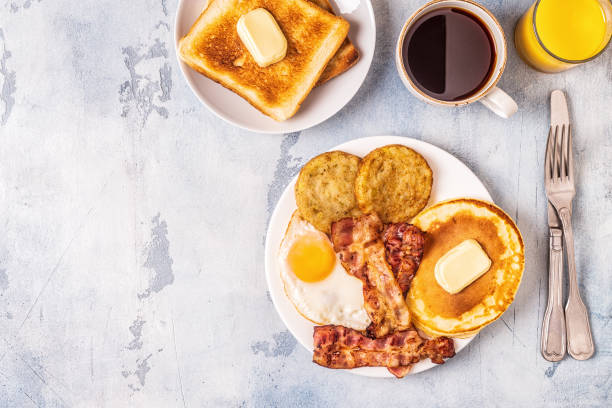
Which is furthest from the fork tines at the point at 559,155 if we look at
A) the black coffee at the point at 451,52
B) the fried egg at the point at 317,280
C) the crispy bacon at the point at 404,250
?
the fried egg at the point at 317,280

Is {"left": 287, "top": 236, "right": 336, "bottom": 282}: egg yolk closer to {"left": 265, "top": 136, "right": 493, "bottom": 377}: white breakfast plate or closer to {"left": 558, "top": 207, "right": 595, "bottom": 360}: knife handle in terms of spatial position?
{"left": 265, "top": 136, "right": 493, "bottom": 377}: white breakfast plate

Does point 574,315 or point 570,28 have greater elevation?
point 570,28

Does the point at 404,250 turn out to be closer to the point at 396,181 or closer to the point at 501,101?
the point at 396,181

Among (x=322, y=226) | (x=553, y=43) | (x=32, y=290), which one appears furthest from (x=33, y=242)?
(x=553, y=43)

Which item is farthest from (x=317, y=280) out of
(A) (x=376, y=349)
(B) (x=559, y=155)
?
(B) (x=559, y=155)

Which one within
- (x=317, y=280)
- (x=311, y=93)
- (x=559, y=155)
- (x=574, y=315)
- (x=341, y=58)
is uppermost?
(x=341, y=58)

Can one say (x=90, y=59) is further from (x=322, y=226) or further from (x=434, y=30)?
(x=434, y=30)

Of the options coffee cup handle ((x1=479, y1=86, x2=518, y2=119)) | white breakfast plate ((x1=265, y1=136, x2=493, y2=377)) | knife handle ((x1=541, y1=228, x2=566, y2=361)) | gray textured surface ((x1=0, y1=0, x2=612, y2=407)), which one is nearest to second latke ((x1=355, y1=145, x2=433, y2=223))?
white breakfast plate ((x1=265, y1=136, x2=493, y2=377))
